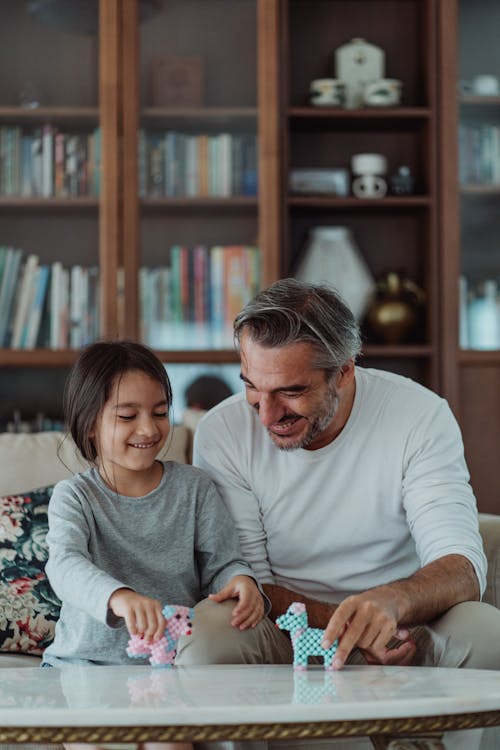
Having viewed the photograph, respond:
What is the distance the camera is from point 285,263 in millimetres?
3291

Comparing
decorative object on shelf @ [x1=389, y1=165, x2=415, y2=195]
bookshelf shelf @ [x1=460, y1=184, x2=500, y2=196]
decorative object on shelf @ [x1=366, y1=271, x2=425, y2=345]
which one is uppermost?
decorative object on shelf @ [x1=389, y1=165, x2=415, y2=195]

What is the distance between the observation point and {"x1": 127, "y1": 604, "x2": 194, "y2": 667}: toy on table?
4.62 ft

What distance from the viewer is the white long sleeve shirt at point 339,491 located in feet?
6.11

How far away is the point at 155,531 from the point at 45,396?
1531 millimetres

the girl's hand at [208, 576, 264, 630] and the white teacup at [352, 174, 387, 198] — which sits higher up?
the white teacup at [352, 174, 387, 198]

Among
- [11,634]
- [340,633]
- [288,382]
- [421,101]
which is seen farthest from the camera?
[421,101]

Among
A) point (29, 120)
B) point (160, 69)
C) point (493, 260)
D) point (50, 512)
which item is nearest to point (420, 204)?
point (493, 260)

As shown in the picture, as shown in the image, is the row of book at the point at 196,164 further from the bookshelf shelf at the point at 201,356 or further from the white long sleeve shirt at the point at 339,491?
the white long sleeve shirt at the point at 339,491

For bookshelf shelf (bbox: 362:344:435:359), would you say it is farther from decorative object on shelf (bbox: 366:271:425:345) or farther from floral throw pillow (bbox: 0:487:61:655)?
floral throw pillow (bbox: 0:487:61:655)

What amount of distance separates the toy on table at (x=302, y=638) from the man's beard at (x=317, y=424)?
45 cm

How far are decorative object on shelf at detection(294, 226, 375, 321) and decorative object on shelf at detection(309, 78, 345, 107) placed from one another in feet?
1.26

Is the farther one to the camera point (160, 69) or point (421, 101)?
point (421, 101)

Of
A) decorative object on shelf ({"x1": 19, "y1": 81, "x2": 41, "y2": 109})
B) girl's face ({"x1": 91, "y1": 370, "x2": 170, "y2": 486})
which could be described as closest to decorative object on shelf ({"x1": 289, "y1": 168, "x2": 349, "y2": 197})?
decorative object on shelf ({"x1": 19, "y1": 81, "x2": 41, "y2": 109})

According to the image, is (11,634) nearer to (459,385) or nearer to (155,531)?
(155,531)
